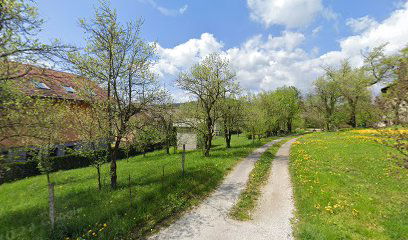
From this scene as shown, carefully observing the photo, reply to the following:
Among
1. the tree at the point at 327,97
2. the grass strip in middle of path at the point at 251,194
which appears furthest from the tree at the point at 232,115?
the tree at the point at 327,97

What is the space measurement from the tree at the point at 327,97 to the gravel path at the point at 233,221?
166ft

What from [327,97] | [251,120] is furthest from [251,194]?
[327,97]

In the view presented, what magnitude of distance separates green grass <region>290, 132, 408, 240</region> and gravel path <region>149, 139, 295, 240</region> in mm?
572

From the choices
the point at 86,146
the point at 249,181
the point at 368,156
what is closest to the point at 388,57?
the point at 368,156

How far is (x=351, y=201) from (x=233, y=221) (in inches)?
216

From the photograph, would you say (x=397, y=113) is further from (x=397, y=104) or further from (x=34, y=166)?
(x=34, y=166)

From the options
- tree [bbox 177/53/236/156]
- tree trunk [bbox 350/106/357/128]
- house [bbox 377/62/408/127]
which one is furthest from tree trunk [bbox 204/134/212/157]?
tree trunk [bbox 350/106/357/128]

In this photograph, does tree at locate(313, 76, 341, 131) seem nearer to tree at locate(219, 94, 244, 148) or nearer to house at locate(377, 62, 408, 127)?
tree at locate(219, 94, 244, 148)

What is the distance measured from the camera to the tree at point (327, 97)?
5194 cm

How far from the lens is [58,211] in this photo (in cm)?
911

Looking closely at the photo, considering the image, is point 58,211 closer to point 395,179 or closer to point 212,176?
point 212,176

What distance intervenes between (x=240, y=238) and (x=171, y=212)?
3.32 meters

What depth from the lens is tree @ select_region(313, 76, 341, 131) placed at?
51.9 meters

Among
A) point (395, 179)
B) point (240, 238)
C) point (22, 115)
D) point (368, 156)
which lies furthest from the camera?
point (368, 156)
